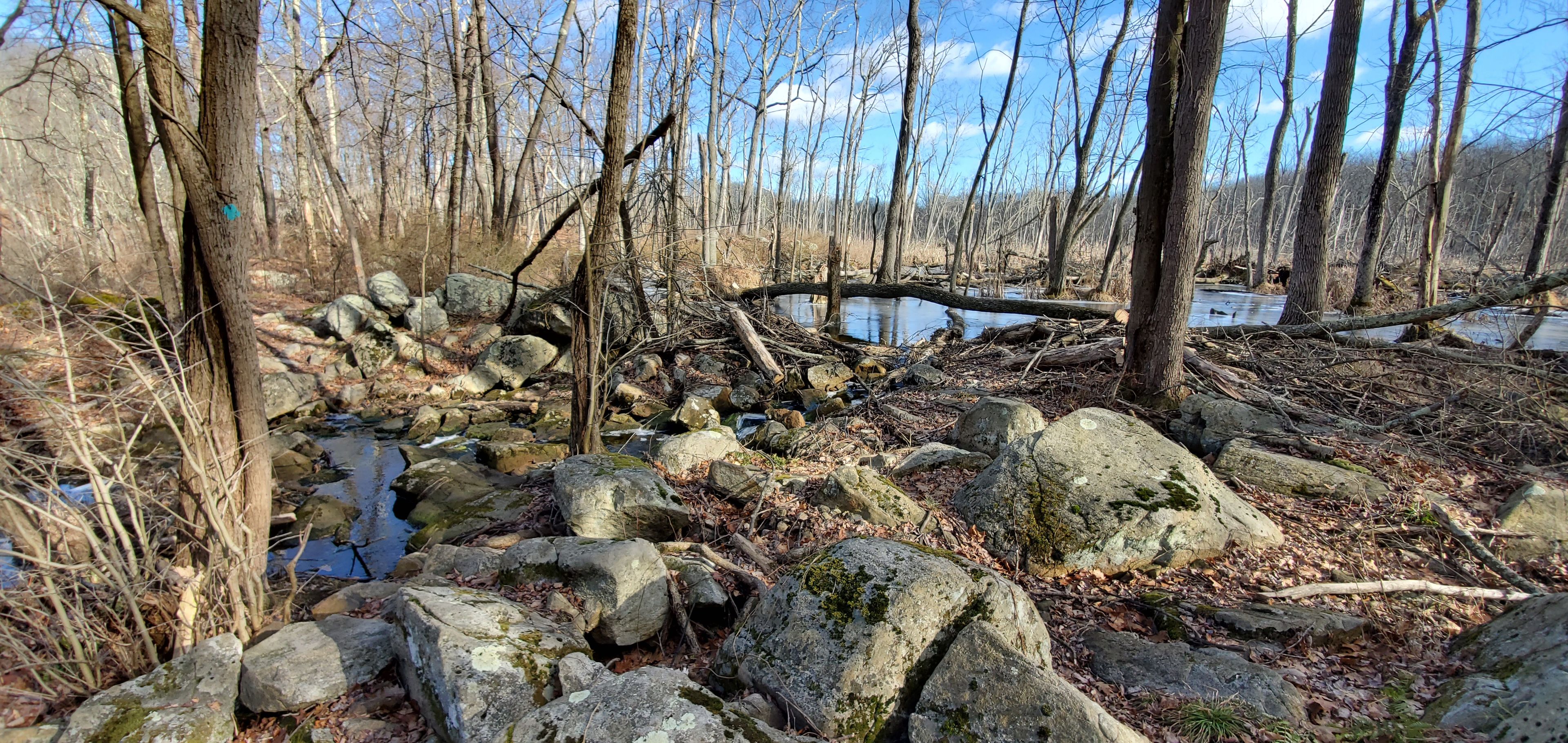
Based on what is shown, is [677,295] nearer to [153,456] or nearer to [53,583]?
[153,456]

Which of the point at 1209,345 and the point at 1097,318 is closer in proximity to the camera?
the point at 1209,345

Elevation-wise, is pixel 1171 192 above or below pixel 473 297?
above

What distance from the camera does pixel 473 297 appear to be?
13500mm

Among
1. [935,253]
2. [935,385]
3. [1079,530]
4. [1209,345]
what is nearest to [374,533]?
[1079,530]

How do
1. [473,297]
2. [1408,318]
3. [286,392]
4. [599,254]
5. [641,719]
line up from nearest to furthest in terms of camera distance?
[641,719] → [599,254] → [1408,318] → [286,392] → [473,297]

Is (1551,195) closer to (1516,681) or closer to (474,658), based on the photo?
(1516,681)

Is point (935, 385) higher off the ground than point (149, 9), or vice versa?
point (149, 9)

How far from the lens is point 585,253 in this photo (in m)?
5.57

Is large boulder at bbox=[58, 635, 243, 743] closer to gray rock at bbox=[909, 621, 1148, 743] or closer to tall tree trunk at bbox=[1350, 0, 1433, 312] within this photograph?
gray rock at bbox=[909, 621, 1148, 743]

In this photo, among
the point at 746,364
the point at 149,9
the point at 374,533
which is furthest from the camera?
the point at 746,364

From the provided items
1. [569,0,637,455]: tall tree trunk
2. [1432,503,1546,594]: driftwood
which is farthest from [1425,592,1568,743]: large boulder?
[569,0,637,455]: tall tree trunk

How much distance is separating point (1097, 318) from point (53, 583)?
11.7 meters

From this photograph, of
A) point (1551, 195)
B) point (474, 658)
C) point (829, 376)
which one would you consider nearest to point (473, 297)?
point (829, 376)

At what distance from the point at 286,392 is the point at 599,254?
6.93 m
